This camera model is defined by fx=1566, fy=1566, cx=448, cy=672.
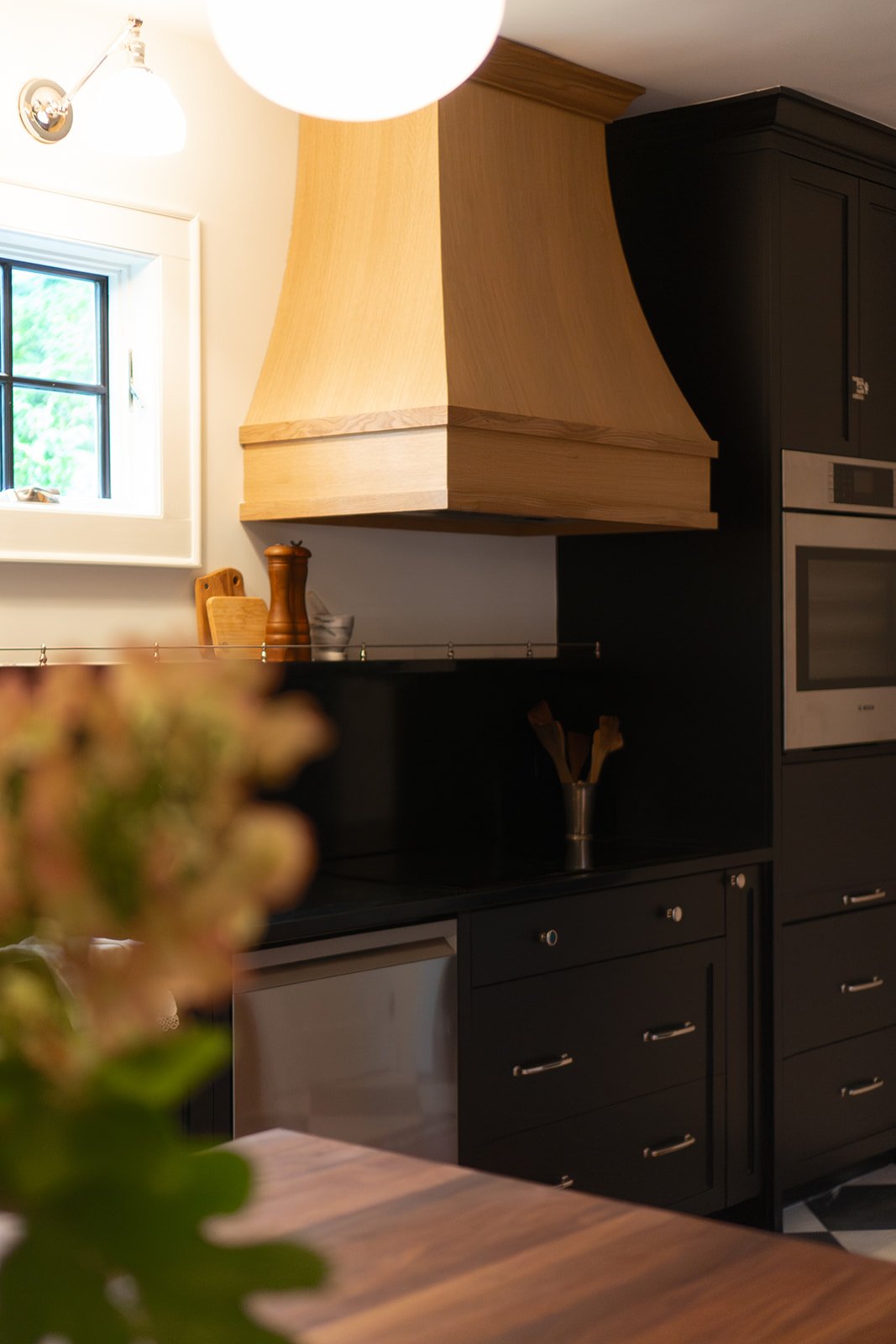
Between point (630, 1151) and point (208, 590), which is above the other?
point (208, 590)

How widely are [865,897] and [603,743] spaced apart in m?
0.75

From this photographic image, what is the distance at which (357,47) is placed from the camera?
1477 millimetres

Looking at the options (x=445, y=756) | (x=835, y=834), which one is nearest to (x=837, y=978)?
(x=835, y=834)

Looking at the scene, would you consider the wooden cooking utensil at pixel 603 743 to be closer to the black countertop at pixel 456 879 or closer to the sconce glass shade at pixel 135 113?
the black countertop at pixel 456 879

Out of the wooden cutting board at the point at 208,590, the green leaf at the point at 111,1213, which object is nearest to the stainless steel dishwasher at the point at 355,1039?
the wooden cutting board at the point at 208,590

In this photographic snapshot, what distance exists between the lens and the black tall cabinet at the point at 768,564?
138 inches

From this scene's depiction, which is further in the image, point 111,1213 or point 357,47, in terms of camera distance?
point 357,47

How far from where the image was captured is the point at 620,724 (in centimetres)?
377

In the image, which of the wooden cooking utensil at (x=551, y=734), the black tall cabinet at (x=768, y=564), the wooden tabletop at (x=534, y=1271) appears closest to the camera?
the wooden tabletop at (x=534, y=1271)

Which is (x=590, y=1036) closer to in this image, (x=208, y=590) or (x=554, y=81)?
(x=208, y=590)

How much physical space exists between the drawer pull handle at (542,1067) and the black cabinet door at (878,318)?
1.67 metres

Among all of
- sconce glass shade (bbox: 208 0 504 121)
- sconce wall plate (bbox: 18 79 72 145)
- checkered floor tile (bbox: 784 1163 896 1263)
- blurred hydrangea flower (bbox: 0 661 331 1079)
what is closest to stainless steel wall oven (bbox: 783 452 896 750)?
checkered floor tile (bbox: 784 1163 896 1263)

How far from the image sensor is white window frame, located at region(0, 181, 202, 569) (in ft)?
9.60

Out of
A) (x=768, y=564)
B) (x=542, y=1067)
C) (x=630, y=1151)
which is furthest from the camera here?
(x=768, y=564)
